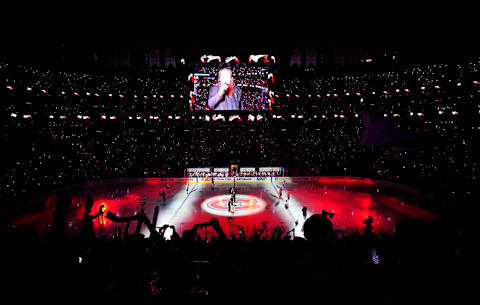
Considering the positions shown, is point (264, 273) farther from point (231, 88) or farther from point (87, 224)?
point (231, 88)

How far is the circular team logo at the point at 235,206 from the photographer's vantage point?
48.3 feet

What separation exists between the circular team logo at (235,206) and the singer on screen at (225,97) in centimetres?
727

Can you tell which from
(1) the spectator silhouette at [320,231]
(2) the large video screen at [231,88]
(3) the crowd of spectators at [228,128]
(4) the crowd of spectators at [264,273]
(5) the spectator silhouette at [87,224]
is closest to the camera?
(4) the crowd of spectators at [264,273]

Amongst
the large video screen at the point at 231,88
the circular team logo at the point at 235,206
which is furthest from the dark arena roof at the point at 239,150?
the circular team logo at the point at 235,206

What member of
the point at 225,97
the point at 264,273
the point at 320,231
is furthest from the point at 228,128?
the point at 320,231

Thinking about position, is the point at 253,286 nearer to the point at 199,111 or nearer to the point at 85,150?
the point at 199,111

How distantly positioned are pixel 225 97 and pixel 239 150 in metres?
11.3

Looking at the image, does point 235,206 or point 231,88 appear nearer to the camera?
point 235,206

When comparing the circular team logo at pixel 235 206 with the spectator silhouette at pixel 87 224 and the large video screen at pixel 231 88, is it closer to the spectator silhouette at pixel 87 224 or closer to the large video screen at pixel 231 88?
the large video screen at pixel 231 88

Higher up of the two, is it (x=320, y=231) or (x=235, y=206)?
(x=320, y=231)

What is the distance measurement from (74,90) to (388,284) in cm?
2651

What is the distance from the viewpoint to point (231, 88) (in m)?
18.4

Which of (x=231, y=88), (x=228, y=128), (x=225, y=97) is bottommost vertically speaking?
(x=228, y=128)

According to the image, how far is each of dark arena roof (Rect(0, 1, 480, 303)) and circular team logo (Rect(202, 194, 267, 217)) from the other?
321mm
